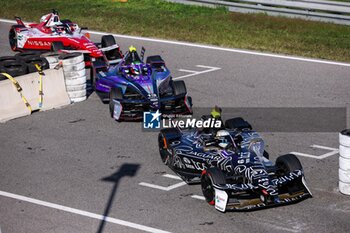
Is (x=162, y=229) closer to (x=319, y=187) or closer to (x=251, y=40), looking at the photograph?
(x=319, y=187)

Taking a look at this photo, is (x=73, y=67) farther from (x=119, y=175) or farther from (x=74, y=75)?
(x=119, y=175)

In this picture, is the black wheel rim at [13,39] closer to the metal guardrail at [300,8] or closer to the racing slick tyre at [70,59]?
the racing slick tyre at [70,59]

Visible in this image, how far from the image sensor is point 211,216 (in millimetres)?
13445

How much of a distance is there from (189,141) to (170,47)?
11.5 metres

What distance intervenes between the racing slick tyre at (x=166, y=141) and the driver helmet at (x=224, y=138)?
1.19m

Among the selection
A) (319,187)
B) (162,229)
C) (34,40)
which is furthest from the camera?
(34,40)

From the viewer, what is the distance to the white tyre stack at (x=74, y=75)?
794 inches

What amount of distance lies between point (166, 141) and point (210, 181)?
7.66ft

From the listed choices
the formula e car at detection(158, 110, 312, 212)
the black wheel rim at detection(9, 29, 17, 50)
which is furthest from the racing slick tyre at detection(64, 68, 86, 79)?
the black wheel rim at detection(9, 29, 17, 50)

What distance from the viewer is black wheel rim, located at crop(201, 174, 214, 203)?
1378 cm

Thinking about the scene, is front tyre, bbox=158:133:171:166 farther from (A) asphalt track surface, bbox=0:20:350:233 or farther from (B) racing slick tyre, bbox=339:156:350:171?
(B) racing slick tyre, bbox=339:156:350:171

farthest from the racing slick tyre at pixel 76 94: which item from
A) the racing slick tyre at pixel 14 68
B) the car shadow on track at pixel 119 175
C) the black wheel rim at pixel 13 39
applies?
the black wheel rim at pixel 13 39

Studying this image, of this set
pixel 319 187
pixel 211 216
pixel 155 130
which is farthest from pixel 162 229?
pixel 155 130

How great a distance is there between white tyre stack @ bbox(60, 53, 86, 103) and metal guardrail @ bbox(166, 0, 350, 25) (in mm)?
10743
